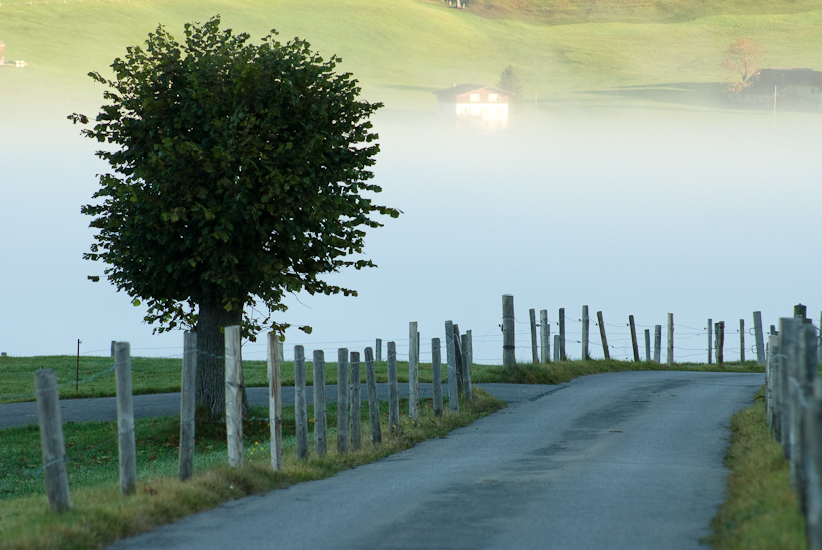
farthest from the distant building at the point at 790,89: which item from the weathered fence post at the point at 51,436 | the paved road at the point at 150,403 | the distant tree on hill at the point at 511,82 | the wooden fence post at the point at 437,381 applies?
the weathered fence post at the point at 51,436

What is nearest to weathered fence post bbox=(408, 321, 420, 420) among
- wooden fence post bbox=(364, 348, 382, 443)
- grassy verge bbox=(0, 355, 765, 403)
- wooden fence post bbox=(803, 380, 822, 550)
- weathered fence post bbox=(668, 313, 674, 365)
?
wooden fence post bbox=(364, 348, 382, 443)

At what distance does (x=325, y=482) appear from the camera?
1223 cm

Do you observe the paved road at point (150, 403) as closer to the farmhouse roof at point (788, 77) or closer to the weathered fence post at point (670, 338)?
the weathered fence post at point (670, 338)

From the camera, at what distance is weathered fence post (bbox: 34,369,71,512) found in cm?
903

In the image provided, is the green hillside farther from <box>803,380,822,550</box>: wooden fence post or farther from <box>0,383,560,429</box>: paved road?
<box>803,380,822,550</box>: wooden fence post

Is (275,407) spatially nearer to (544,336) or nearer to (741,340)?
(544,336)

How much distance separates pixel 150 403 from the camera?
85.8ft

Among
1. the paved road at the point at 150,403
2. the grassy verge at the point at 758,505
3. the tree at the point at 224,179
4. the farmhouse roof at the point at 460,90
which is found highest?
the farmhouse roof at the point at 460,90

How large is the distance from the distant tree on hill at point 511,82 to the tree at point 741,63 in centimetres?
3689

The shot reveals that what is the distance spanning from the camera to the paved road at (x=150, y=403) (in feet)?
78.3

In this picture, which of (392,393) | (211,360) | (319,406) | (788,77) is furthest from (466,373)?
(788,77)

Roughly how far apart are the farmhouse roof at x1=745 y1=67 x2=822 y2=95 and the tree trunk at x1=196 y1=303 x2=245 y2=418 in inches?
5457

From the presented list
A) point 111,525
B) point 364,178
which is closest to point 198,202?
point 364,178

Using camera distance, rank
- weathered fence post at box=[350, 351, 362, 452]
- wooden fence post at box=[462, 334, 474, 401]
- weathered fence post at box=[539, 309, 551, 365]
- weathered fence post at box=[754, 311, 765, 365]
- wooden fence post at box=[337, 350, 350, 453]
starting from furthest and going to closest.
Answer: weathered fence post at box=[754, 311, 765, 365]
weathered fence post at box=[539, 309, 551, 365]
wooden fence post at box=[462, 334, 474, 401]
weathered fence post at box=[350, 351, 362, 452]
wooden fence post at box=[337, 350, 350, 453]
